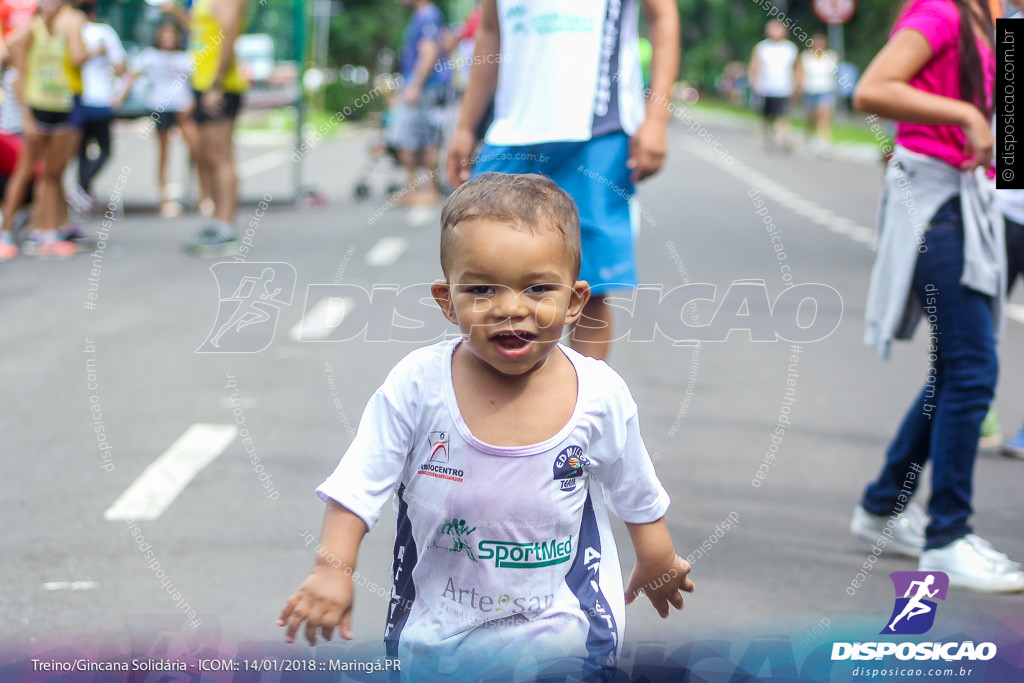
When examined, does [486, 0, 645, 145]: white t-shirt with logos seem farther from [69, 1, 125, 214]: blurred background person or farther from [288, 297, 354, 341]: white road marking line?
[69, 1, 125, 214]: blurred background person

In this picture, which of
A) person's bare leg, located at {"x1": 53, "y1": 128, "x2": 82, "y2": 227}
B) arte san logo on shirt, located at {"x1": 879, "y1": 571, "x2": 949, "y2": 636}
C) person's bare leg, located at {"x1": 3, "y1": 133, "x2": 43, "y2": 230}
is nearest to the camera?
arte san logo on shirt, located at {"x1": 879, "y1": 571, "x2": 949, "y2": 636}

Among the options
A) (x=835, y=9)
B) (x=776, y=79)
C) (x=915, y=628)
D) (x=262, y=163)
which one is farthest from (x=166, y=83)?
(x=776, y=79)

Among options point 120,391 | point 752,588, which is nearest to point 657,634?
point 752,588

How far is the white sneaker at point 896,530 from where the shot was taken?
4086 mm

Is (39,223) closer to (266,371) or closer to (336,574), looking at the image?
(266,371)

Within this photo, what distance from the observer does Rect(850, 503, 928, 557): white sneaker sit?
13.4 ft

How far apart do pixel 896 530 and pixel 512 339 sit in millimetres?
2241

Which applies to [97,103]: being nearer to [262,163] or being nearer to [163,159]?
[163,159]

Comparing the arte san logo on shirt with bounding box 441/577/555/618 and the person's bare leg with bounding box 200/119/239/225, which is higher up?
the arte san logo on shirt with bounding box 441/577/555/618

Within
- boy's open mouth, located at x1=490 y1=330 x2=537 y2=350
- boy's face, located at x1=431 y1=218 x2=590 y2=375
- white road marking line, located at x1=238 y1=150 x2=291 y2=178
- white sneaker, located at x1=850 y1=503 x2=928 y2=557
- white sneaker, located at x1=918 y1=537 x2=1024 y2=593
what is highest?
boy's face, located at x1=431 y1=218 x2=590 y2=375

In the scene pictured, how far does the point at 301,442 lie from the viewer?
519 cm

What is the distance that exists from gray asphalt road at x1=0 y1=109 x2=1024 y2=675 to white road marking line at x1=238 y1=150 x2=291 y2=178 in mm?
8446

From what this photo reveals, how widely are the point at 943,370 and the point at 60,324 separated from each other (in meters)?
5.06

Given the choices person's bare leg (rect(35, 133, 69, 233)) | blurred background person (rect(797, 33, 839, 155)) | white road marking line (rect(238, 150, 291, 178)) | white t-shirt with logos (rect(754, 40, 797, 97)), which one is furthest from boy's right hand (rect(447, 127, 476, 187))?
white t-shirt with logos (rect(754, 40, 797, 97))
